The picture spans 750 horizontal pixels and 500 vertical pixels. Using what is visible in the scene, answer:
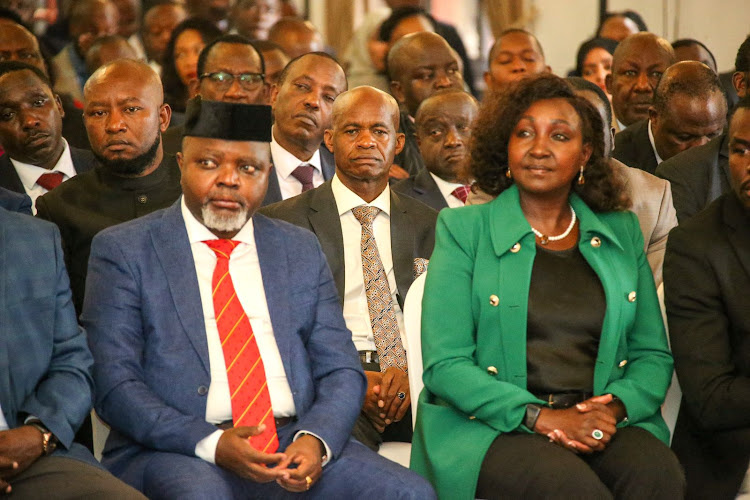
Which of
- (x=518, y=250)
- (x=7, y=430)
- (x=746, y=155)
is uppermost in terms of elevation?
(x=746, y=155)

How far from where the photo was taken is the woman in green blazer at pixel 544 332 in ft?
10.7

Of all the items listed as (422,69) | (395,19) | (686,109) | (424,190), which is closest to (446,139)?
(424,190)

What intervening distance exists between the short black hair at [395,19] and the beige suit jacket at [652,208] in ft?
12.0

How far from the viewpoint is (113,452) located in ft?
11.0

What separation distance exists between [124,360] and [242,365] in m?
0.35

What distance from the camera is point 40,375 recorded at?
3143 mm

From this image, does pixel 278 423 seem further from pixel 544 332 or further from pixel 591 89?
pixel 591 89

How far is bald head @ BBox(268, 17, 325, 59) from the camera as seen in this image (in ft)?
25.5

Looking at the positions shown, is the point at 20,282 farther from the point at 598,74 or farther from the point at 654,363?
the point at 598,74

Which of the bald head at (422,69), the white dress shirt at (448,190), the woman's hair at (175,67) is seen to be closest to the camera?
the white dress shirt at (448,190)

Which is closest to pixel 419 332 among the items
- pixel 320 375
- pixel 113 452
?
pixel 320 375

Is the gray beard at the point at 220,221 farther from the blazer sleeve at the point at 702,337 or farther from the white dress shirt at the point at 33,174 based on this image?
the white dress shirt at the point at 33,174


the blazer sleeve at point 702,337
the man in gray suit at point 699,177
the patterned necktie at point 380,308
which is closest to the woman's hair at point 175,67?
the patterned necktie at point 380,308

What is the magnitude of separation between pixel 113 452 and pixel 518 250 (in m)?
1.40
